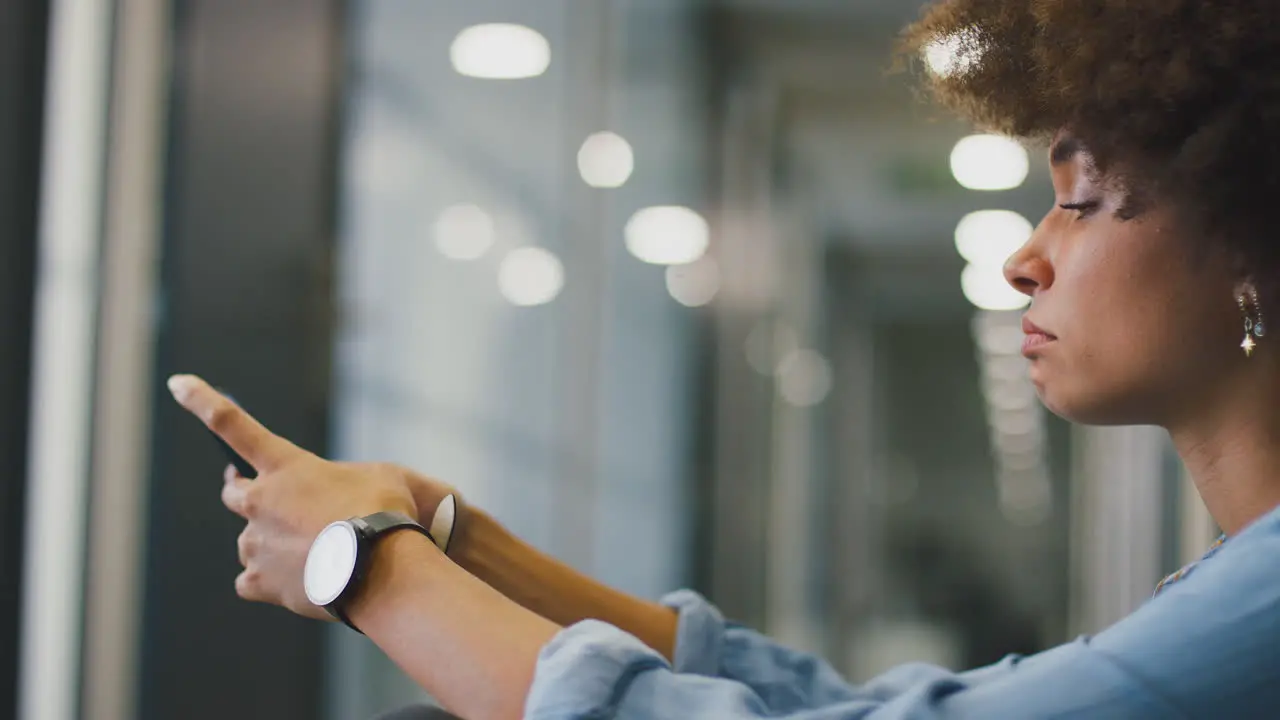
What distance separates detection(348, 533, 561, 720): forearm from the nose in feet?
1.48

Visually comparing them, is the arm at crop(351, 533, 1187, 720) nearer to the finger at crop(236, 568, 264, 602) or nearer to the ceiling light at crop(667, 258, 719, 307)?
the finger at crop(236, 568, 264, 602)

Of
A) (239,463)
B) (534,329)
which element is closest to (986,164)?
(534,329)

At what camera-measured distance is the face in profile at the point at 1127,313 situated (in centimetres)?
86

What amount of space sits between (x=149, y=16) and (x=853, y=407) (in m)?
5.56

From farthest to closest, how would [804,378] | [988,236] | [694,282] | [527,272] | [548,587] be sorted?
[804,378]
[988,236]
[694,282]
[527,272]
[548,587]

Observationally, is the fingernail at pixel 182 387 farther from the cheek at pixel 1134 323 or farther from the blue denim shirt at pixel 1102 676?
the cheek at pixel 1134 323

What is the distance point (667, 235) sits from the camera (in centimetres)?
397

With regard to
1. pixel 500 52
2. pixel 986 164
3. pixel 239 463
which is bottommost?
pixel 239 463

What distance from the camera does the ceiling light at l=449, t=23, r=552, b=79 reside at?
2518mm

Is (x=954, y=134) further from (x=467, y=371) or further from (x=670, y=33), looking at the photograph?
(x=467, y=371)

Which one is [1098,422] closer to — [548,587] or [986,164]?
[548,587]

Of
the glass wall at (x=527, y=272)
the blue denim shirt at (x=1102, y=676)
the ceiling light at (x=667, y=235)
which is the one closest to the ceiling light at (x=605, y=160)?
the glass wall at (x=527, y=272)

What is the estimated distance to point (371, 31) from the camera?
2.16m

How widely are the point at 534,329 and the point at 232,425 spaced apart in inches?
79.2
